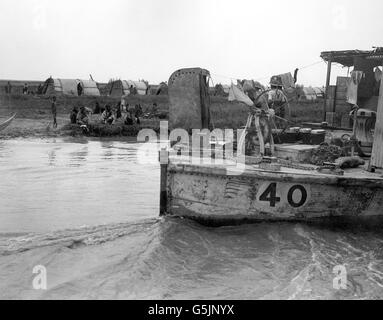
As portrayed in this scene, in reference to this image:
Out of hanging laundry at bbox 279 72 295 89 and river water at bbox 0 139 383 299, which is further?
hanging laundry at bbox 279 72 295 89

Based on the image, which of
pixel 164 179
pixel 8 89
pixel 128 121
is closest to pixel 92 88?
pixel 8 89

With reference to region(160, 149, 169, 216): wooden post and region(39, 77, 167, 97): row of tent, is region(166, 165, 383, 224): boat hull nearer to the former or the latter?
region(160, 149, 169, 216): wooden post

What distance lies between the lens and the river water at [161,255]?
498 centimetres

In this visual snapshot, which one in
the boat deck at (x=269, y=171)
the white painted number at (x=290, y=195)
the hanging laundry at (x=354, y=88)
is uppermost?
the hanging laundry at (x=354, y=88)

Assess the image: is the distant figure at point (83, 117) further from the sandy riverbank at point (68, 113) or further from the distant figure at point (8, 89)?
the distant figure at point (8, 89)

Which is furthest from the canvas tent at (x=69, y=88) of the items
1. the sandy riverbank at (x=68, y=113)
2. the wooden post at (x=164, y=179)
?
the wooden post at (x=164, y=179)

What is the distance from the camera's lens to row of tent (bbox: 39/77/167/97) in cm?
3291

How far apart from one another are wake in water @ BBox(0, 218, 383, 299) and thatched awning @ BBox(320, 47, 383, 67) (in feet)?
18.6

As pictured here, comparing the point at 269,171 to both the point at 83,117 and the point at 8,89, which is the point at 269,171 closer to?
the point at 83,117

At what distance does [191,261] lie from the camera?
581cm

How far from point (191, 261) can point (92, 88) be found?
2969cm

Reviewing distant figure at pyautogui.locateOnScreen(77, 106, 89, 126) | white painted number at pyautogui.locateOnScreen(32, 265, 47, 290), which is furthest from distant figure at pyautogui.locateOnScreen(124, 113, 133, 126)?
white painted number at pyautogui.locateOnScreen(32, 265, 47, 290)

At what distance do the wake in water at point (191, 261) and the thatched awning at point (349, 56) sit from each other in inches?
223
